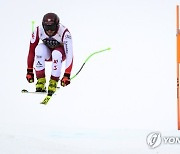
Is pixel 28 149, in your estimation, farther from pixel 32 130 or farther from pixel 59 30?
pixel 59 30

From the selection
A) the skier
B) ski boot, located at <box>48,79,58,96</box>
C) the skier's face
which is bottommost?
A: ski boot, located at <box>48,79,58,96</box>

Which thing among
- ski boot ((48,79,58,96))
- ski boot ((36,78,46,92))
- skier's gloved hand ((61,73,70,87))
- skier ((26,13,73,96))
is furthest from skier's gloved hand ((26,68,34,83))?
skier's gloved hand ((61,73,70,87))

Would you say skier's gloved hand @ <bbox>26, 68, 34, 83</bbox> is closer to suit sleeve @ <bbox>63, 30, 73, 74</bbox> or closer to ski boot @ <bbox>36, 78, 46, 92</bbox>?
ski boot @ <bbox>36, 78, 46, 92</bbox>

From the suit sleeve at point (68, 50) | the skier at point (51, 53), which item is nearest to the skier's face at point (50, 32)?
the skier at point (51, 53)

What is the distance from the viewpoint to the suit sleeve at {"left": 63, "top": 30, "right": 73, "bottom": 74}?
22.8 ft

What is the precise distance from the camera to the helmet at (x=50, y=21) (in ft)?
22.3

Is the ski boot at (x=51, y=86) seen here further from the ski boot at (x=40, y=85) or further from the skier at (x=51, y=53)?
the ski boot at (x=40, y=85)

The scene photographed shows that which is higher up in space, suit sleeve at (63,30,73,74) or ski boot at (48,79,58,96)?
suit sleeve at (63,30,73,74)

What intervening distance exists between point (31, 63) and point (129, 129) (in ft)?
5.81

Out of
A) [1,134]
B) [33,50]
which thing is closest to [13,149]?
[1,134]

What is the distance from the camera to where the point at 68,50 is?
6.98m

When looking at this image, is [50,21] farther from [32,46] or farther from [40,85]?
[40,85]

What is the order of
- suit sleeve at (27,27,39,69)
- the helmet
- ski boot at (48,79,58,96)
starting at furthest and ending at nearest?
suit sleeve at (27,27,39,69) < ski boot at (48,79,58,96) < the helmet

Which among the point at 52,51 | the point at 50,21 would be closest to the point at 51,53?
the point at 52,51
